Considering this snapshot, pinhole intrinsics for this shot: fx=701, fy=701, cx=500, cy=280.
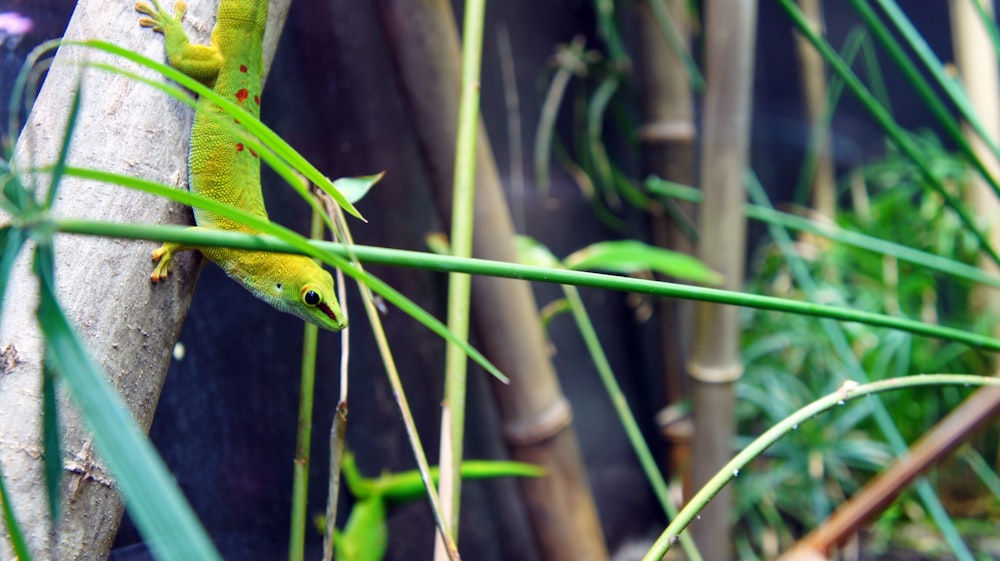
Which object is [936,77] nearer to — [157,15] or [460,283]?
[460,283]

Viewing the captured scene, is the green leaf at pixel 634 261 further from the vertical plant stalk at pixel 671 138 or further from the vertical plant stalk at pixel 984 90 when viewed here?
the vertical plant stalk at pixel 984 90

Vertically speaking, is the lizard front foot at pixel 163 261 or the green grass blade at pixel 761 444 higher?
the lizard front foot at pixel 163 261

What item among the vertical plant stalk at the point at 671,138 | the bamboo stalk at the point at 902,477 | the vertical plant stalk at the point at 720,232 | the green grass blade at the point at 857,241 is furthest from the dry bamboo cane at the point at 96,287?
the vertical plant stalk at the point at 671,138

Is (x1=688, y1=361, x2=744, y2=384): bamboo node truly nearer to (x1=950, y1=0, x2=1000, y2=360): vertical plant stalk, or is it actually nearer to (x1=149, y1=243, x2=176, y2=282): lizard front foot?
(x1=950, y1=0, x2=1000, y2=360): vertical plant stalk

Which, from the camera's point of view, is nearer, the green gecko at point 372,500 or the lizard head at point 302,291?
the lizard head at point 302,291

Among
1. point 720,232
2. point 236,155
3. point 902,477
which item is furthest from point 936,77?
point 236,155

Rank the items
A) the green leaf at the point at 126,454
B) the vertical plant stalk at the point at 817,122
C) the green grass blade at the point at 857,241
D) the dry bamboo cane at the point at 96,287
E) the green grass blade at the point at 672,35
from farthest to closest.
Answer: the vertical plant stalk at the point at 817,122 → the green grass blade at the point at 672,35 → the green grass blade at the point at 857,241 → the dry bamboo cane at the point at 96,287 → the green leaf at the point at 126,454
